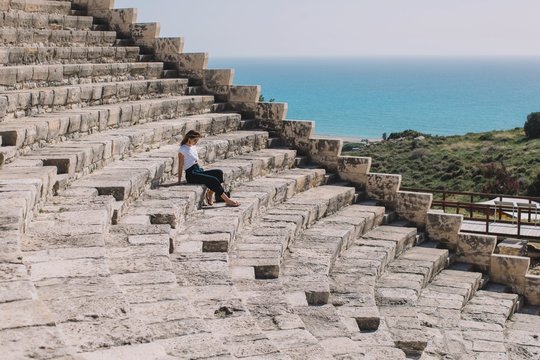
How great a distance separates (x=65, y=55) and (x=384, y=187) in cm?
569

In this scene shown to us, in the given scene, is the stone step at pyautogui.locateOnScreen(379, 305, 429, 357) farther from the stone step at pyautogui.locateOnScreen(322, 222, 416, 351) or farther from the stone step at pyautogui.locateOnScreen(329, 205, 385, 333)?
the stone step at pyautogui.locateOnScreen(329, 205, 385, 333)

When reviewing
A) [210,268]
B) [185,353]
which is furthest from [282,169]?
[185,353]

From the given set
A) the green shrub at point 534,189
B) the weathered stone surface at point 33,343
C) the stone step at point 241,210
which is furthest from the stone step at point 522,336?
the green shrub at point 534,189

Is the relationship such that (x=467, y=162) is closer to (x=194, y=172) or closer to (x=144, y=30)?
(x=144, y=30)

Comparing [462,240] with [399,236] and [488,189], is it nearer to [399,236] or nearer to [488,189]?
[399,236]

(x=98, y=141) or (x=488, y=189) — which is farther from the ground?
(x=98, y=141)

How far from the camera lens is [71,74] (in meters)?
11.9

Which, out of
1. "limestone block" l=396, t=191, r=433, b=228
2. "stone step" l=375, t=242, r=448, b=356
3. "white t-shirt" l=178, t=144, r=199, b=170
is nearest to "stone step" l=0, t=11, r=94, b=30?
"white t-shirt" l=178, t=144, r=199, b=170

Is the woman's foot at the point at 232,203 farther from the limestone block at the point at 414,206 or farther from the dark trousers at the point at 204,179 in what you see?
the limestone block at the point at 414,206

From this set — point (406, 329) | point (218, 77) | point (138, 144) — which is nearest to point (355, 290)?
point (406, 329)

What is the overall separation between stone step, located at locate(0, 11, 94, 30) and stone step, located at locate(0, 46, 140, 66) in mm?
666

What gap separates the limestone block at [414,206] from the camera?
42.2 ft

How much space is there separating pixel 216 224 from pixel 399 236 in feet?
13.1

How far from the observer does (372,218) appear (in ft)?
38.8
